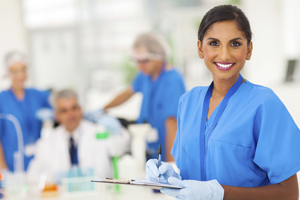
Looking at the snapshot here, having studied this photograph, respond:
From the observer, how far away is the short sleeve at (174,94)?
8.81 feet

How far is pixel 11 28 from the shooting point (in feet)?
12.8

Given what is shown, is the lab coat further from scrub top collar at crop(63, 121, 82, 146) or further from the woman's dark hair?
the woman's dark hair

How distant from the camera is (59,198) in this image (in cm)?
203

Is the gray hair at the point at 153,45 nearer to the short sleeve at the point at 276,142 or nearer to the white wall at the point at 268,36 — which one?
the white wall at the point at 268,36

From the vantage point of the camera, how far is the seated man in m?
2.45

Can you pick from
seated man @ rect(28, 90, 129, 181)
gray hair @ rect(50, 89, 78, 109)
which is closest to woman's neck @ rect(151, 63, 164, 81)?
seated man @ rect(28, 90, 129, 181)

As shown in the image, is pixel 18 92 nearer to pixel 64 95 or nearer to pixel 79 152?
pixel 64 95

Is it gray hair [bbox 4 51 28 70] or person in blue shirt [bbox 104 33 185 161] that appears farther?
gray hair [bbox 4 51 28 70]

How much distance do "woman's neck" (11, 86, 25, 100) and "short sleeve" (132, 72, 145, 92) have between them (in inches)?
42.6

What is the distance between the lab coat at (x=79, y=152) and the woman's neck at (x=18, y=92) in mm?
620

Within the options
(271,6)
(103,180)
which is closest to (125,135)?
(103,180)

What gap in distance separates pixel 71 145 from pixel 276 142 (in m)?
2.05

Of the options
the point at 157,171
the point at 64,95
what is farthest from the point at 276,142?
the point at 64,95

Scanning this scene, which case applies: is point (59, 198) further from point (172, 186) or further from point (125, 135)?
point (172, 186)
